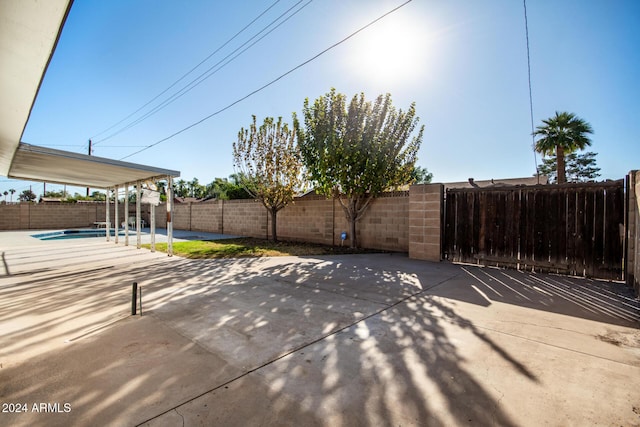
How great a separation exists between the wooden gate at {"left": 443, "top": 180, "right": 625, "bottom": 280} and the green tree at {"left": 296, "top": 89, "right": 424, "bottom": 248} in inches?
92.5

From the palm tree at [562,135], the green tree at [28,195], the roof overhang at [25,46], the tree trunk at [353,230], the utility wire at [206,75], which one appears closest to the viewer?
the roof overhang at [25,46]

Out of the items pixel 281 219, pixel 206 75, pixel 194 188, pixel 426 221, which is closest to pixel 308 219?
pixel 281 219

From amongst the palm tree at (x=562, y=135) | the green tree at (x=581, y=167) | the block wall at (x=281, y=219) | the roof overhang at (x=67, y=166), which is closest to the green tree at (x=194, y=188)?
the block wall at (x=281, y=219)

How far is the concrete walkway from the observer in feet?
6.13

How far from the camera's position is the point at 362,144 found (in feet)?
29.9

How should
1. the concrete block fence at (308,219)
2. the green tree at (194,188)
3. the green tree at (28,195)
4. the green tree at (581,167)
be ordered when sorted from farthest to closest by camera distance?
the green tree at (28,195) < the green tree at (194,188) < the green tree at (581,167) < the concrete block fence at (308,219)

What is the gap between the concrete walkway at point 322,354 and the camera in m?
1.87

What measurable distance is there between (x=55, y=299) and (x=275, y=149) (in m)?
8.49

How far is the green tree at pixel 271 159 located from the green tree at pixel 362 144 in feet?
6.54

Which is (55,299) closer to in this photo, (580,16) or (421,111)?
(421,111)

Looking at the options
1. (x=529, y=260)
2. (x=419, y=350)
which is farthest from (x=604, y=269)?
(x=419, y=350)

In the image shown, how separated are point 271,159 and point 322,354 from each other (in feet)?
31.9

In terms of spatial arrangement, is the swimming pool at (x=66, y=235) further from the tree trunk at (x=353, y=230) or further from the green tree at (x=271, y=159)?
the tree trunk at (x=353, y=230)

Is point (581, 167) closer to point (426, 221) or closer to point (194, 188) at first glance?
point (426, 221)
